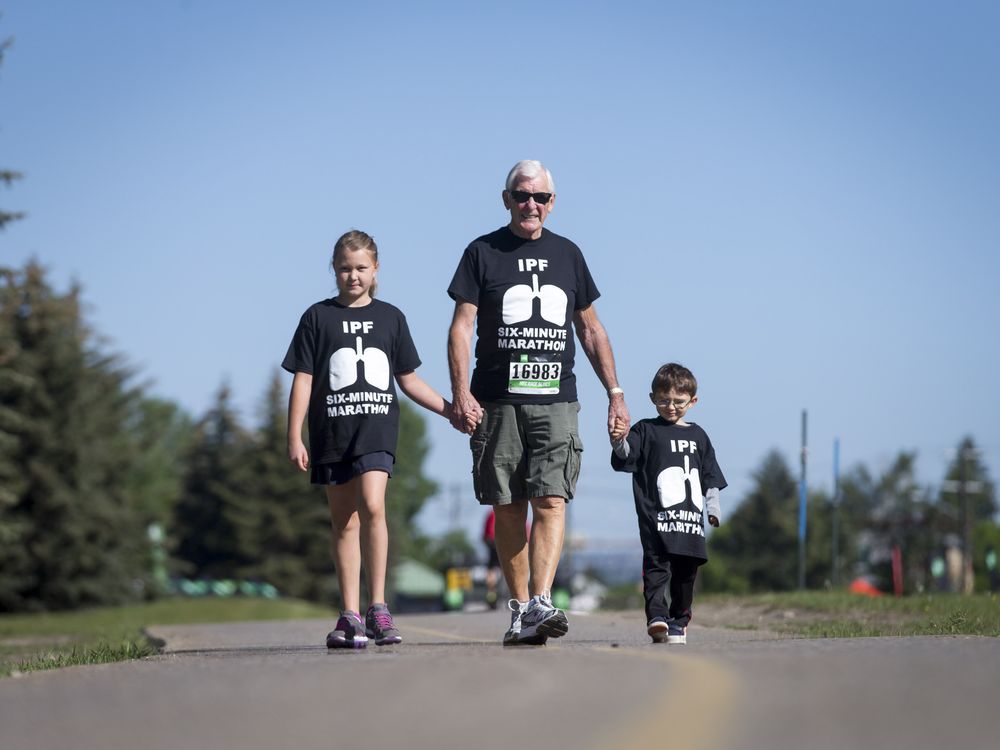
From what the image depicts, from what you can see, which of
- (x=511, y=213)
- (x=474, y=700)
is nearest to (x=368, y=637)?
(x=511, y=213)

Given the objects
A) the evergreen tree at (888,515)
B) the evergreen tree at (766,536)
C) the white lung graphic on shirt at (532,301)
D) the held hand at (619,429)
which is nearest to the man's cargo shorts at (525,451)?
the held hand at (619,429)

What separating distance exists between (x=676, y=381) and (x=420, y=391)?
1.67m

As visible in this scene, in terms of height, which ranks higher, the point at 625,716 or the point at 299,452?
the point at 299,452

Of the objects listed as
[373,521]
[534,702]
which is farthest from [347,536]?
[534,702]

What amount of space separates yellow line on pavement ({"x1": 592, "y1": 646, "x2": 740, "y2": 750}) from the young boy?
10.3ft

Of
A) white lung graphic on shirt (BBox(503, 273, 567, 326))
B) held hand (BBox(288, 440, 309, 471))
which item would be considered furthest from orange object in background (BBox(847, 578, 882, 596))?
held hand (BBox(288, 440, 309, 471))

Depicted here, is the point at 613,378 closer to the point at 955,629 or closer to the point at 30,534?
the point at 955,629

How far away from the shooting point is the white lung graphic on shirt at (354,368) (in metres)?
8.81

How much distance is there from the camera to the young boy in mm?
9297

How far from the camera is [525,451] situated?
8.68 metres

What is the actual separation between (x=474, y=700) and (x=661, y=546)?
441 cm

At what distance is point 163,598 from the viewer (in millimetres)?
59469

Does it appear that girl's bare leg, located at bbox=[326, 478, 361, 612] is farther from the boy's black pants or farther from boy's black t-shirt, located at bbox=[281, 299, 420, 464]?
the boy's black pants

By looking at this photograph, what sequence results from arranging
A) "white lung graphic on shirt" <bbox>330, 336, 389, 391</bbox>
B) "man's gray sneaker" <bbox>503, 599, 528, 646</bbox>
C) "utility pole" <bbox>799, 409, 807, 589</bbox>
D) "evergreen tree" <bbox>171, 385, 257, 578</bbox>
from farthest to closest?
"evergreen tree" <bbox>171, 385, 257, 578</bbox>
"utility pole" <bbox>799, 409, 807, 589</bbox>
"white lung graphic on shirt" <bbox>330, 336, 389, 391</bbox>
"man's gray sneaker" <bbox>503, 599, 528, 646</bbox>
